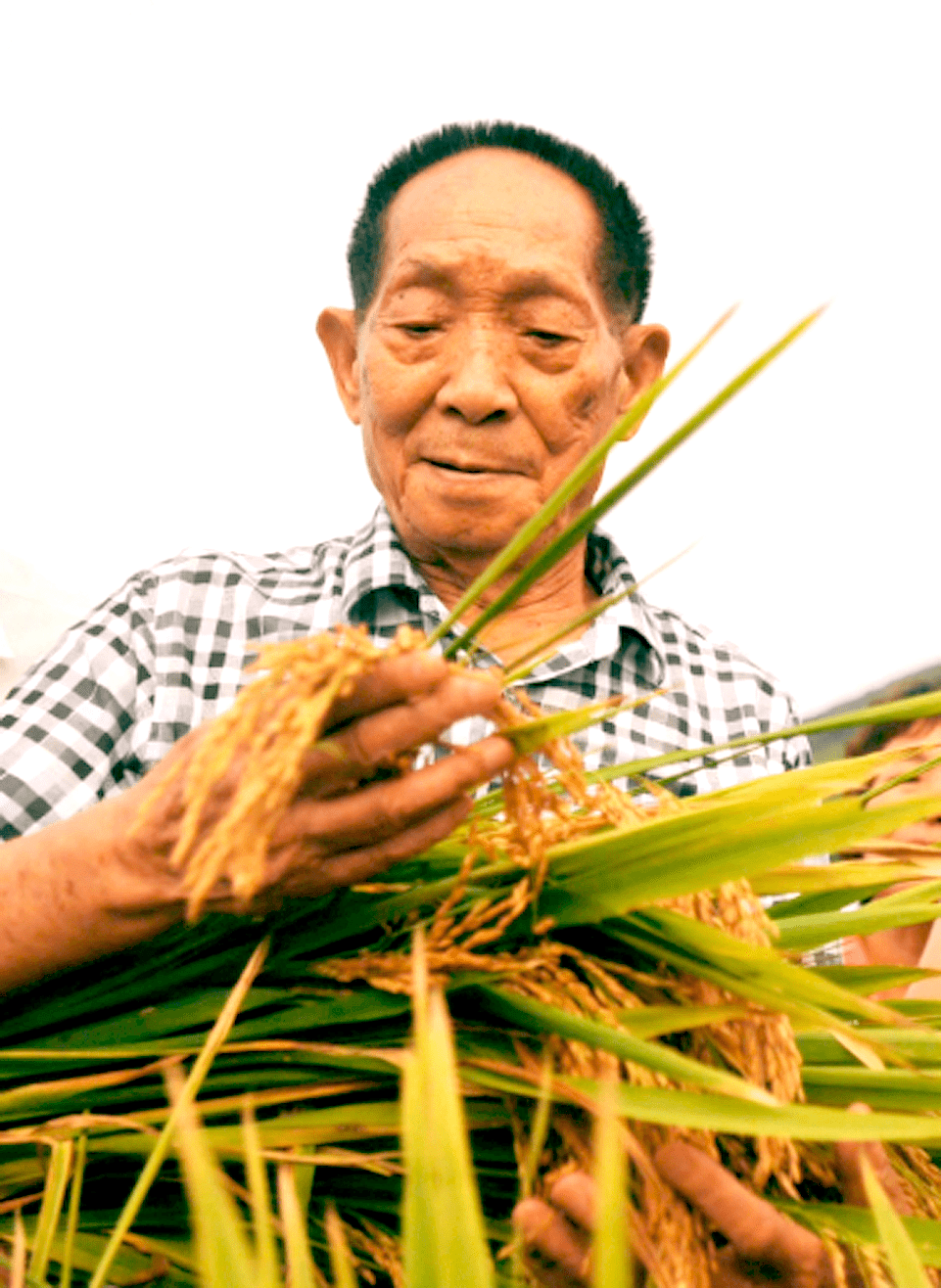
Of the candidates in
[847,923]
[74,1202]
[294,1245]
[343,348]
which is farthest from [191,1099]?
[343,348]

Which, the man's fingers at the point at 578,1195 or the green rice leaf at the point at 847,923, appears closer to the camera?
the man's fingers at the point at 578,1195

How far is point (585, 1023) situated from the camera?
0.51 m

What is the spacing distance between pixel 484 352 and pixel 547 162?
1.26 ft

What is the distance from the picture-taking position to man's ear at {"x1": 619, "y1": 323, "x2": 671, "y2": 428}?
5.43 feet

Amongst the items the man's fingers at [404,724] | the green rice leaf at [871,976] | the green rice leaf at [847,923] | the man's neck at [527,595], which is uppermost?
the man's neck at [527,595]

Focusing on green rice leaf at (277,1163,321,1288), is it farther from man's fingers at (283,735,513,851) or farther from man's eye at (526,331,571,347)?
man's eye at (526,331,571,347)

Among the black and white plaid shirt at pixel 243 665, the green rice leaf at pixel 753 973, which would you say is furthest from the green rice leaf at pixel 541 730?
the black and white plaid shirt at pixel 243 665

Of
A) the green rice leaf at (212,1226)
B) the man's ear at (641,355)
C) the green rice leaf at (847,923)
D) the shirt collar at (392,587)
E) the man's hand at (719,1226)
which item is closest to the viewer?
the green rice leaf at (212,1226)

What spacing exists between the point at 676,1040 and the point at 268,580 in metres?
1.16

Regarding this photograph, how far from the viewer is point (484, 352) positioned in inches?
54.4

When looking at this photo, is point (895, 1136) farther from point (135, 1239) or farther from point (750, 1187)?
point (135, 1239)

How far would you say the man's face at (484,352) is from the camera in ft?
4.58

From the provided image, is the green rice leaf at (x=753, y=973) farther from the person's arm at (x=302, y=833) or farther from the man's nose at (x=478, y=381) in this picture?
the man's nose at (x=478, y=381)

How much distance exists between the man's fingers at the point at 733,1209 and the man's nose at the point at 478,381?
103 cm
